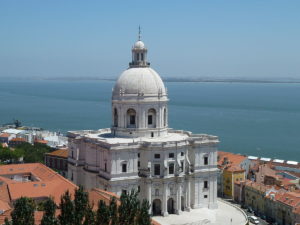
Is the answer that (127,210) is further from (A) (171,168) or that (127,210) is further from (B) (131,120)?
(B) (131,120)

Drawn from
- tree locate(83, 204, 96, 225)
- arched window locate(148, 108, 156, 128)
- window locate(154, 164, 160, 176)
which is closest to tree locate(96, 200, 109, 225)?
tree locate(83, 204, 96, 225)

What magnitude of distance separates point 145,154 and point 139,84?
20.6ft

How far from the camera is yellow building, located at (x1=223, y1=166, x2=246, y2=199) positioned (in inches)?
1852

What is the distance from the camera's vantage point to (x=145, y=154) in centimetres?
3816

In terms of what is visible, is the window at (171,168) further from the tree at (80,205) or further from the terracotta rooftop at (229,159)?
the tree at (80,205)

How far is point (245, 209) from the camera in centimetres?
4334

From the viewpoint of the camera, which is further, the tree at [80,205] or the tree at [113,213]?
the tree at [113,213]

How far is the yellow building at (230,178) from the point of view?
47.0 meters

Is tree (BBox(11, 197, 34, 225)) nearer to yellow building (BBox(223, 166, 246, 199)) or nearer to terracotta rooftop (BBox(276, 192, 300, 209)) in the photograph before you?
terracotta rooftop (BBox(276, 192, 300, 209))

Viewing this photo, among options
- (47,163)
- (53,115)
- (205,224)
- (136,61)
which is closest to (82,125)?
(53,115)

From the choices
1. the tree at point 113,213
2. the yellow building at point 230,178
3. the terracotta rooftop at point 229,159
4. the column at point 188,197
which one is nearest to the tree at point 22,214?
the tree at point 113,213

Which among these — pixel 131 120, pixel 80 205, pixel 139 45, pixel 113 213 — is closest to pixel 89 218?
pixel 80 205

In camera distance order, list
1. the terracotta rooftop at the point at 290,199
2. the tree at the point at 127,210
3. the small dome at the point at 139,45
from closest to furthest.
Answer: the tree at the point at 127,210 < the terracotta rooftop at the point at 290,199 < the small dome at the point at 139,45

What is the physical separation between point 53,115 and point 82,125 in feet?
94.7
